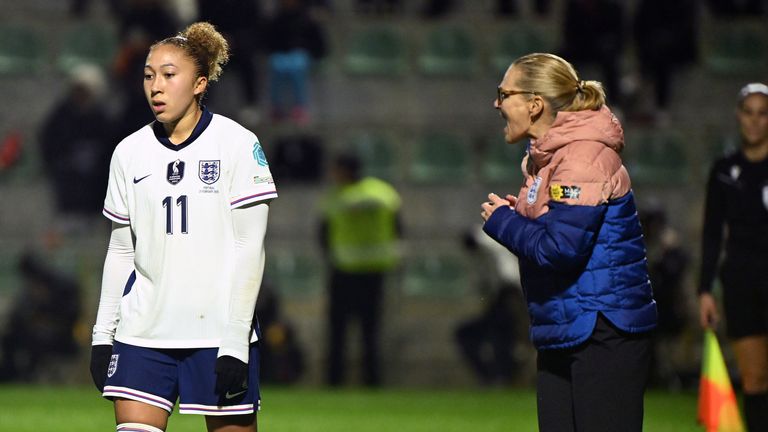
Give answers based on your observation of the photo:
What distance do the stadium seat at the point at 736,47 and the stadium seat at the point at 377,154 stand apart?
459 centimetres

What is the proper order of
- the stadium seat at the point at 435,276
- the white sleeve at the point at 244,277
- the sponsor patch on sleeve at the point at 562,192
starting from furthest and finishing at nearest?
the stadium seat at the point at 435,276
the white sleeve at the point at 244,277
the sponsor patch on sleeve at the point at 562,192

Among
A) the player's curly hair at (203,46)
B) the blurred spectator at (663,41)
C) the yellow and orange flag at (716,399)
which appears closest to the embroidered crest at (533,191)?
the player's curly hair at (203,46)

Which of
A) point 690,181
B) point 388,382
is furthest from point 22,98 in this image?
point 690,181

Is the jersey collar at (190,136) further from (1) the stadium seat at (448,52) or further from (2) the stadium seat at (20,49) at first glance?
(2) the stadium seat at (20,49)

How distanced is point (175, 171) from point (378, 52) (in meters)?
14.7

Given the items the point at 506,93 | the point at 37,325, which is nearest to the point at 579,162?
the point at 506,93

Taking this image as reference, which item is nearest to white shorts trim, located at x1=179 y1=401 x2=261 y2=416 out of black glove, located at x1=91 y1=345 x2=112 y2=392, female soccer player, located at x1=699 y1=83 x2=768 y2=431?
black glove, located at x1=91 y1=345 x2=112 y2=392

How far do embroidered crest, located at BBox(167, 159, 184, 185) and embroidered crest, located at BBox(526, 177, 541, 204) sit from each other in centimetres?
115

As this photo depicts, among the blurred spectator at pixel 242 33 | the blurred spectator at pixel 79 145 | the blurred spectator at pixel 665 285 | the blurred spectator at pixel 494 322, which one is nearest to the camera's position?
the blurred spectator at pixel 665 285

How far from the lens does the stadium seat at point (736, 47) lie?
1983 cm

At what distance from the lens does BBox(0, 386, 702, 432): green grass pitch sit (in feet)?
36.5

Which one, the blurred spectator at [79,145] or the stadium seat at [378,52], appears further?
the stadium seat at [378,52]

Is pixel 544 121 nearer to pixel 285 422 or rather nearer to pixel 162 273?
pixel 162 273

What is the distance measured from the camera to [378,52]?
63.9 feet
